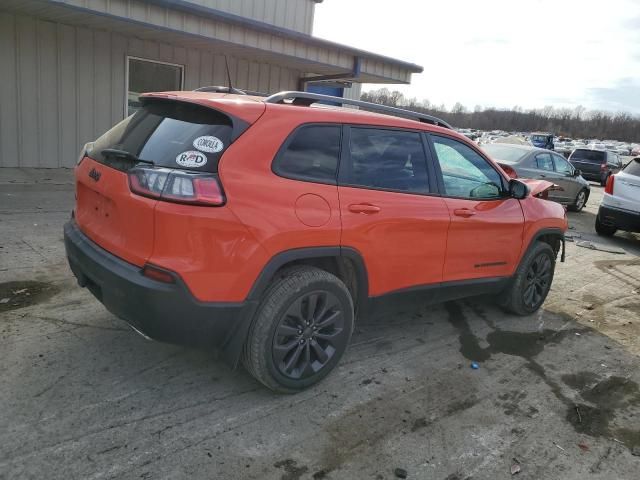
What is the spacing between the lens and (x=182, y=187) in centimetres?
265

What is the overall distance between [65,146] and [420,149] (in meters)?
8.77

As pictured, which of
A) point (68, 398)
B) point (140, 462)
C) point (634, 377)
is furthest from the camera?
point (634, 377)

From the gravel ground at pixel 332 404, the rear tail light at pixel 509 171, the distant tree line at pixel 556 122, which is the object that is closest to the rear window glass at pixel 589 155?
the rear tail light at pixel 509 171

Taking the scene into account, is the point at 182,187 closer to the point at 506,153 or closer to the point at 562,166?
the point at 506,153

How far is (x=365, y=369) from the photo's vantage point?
3.67 meters

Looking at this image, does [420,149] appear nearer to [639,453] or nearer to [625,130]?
[639,453]

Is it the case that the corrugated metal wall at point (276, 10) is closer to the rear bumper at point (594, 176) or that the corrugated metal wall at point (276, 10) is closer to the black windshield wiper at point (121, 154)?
the black windshield wiper at point (121, 154)

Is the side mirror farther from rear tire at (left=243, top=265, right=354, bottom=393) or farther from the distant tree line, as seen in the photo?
the distant tree line

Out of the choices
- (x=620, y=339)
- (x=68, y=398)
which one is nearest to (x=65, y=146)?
(x=68, y=398)

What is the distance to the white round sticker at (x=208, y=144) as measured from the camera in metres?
2.78

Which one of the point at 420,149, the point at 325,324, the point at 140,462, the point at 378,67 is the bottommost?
the point at 140,462

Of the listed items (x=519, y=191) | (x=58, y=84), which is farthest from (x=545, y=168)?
(x=58, y=84)

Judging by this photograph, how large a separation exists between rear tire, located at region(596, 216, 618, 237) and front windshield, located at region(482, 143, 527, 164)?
2114mm

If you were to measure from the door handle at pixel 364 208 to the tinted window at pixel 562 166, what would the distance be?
10371 mm
